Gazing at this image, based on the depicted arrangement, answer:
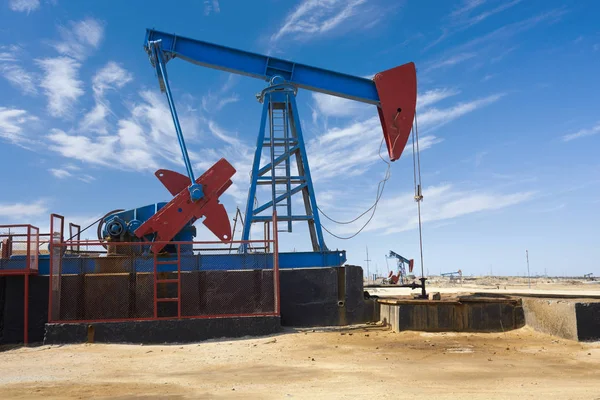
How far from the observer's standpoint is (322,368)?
7410 mm

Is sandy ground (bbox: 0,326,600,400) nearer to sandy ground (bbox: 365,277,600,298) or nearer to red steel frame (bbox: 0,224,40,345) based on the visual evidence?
red steel frame (bbox: 0,224,40,345)

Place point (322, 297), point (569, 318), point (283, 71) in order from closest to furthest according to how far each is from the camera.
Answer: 1. point (569, 318)
2. point (322, 297)
3. point (283, 71)

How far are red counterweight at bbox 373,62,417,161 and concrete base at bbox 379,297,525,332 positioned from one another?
423 cm

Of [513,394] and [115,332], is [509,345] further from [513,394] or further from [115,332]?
[115,332]

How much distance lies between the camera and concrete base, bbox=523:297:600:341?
8602 millimetres

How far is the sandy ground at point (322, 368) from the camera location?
5.91m

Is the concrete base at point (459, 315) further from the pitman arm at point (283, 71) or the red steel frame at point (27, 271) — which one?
the red steel frame at point (27, 271)

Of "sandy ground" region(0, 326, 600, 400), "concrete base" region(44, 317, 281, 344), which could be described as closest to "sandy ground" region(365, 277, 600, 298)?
"sandy ground" region(0, 326, 600, 400)

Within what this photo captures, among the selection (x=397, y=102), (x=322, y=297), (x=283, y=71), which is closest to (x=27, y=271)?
(x=322, y=297)

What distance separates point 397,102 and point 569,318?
261 inches

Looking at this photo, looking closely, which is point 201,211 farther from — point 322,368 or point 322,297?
point 322,368

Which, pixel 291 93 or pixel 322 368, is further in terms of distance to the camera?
pixel 291 93

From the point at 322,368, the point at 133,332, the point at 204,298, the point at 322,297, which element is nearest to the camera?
the point at 322,368

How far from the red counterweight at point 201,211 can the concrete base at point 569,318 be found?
687cm
